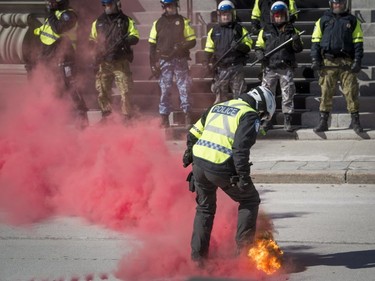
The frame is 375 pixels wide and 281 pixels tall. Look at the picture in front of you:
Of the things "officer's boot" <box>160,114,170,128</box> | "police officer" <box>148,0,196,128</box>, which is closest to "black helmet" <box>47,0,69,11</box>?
"police officer" <box>148,0,196,128</box>

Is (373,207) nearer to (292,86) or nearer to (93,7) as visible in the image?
(292,86)

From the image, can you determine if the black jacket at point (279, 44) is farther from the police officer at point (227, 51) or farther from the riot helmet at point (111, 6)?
the riot helmet at point (111, 6)

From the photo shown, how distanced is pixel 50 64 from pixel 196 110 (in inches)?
102

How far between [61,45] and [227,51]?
2898mm

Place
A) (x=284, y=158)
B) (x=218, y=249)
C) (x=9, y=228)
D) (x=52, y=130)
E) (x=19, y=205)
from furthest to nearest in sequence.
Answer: (x=284, y=158) < (x=52, y=130) < (x=19, y=205) < (x=9, y=228) < (x=218, y=249)

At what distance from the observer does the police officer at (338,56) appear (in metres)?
13.7

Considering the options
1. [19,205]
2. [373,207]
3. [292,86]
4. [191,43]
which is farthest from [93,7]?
[373,207]

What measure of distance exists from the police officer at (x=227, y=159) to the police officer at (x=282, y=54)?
633 cm

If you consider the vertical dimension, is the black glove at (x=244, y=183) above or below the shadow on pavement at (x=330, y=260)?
above

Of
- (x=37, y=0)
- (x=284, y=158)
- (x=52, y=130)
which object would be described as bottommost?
(x=284, y=158)

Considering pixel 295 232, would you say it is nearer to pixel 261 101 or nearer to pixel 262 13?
pixel 261 101

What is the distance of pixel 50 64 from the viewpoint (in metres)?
15.4

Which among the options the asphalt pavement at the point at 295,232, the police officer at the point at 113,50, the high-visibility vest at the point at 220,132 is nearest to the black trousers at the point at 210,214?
the high-visibility vest at the point at 220,132

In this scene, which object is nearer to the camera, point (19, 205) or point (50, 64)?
point (19, 205)
